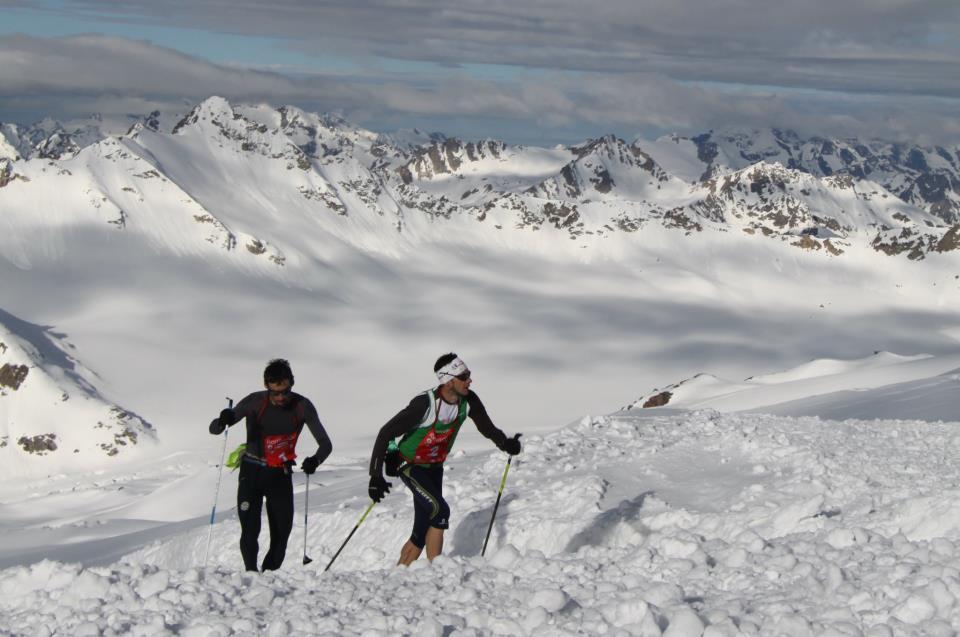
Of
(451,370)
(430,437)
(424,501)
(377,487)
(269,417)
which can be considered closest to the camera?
(377,487)

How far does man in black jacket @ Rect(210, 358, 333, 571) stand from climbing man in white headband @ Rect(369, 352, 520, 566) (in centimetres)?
89

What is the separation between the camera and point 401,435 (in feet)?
31.3

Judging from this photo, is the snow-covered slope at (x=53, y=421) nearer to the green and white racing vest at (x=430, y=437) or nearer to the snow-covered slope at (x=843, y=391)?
the snow-covered slope at (x=843, y=391)

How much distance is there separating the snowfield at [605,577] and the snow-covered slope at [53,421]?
125 m

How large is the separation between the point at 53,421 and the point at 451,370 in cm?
14496

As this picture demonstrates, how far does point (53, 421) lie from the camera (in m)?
140

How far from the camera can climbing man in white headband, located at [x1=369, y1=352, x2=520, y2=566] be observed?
9297 mm

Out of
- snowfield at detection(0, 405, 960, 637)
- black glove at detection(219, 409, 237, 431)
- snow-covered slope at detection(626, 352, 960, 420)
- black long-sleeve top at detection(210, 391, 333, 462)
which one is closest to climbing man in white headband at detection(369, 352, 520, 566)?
snowfield at detection(0, 405, 960, 637)

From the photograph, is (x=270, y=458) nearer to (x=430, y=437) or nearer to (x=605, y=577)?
(x=430, y=437)

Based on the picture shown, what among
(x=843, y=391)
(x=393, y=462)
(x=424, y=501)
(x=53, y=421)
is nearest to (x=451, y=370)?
(x=393, y=462)

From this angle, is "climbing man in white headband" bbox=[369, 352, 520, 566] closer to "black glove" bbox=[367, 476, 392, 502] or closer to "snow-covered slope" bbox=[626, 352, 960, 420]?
"black glove" bbox=[367, 476, 392, 502]

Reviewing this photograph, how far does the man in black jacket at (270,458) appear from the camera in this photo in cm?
992

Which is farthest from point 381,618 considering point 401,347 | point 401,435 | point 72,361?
point 401,347

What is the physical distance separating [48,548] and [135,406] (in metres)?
122
